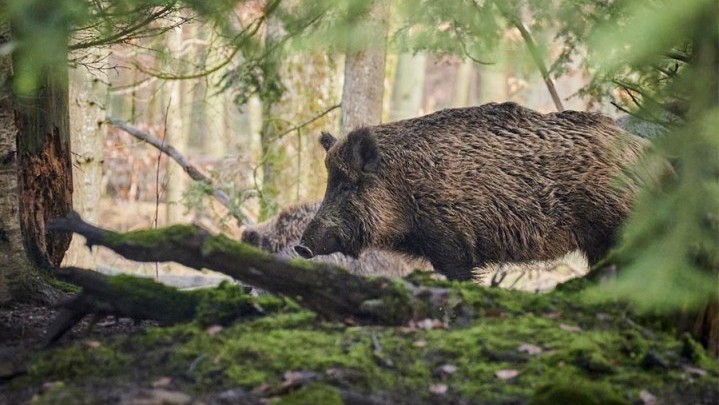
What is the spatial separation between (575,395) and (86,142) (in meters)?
7.83

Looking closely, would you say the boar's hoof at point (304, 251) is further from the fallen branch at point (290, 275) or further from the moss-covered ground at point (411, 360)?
the fallen branch at point (290, 275)

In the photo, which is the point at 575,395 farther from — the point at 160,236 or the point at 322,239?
the point at 322,239

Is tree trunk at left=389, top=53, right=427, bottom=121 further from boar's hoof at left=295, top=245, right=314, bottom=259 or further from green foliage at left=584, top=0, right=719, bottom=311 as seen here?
green foliage at left=584, top=0, right=719, bottom=311

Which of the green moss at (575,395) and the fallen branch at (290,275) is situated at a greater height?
the fallen branch at (290,275)

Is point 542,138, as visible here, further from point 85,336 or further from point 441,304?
point 85,336

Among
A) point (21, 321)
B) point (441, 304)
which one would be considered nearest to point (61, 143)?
point (21, 321)

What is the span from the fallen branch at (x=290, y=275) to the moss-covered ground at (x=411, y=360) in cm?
11

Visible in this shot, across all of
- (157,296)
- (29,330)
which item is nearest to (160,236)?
(157,296)

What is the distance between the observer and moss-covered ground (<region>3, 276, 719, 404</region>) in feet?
14.6

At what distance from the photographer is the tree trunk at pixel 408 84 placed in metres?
27.1

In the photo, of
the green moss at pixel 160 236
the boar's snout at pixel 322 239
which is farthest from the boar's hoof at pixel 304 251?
the green moss at pixel 160 236

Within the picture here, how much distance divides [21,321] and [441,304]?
2.61m

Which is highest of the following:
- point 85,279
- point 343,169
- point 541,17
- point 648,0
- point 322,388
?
point 541,17

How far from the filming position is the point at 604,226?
7.72 meters
